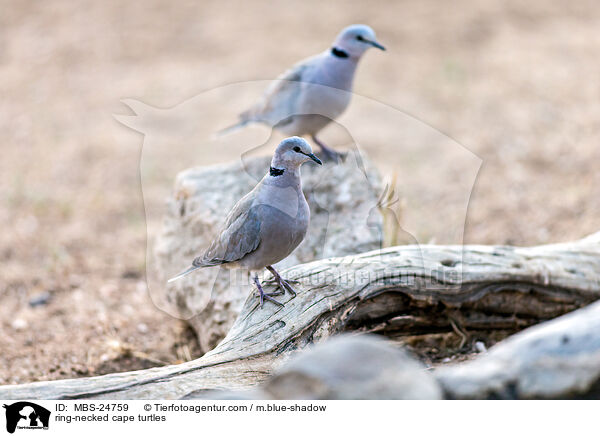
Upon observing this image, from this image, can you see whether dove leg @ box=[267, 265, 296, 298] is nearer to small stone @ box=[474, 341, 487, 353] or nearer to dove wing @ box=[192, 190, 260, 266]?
dove wing @ box=[192, 190, 260, 266]

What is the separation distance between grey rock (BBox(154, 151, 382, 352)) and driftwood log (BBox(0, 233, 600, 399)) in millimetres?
536

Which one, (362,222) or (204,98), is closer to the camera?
(362,222)

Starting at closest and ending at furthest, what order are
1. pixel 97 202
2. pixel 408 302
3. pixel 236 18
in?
pixel 408 302 < pixel 97 202 < pixel 236 18

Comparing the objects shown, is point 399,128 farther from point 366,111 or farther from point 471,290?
point 471,290

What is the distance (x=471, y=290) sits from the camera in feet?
10.9

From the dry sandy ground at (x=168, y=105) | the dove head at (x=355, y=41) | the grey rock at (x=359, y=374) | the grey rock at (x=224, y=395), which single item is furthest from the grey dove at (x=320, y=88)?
the grey rock at (x=359, y=374)

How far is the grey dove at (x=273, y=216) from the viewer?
2775mm

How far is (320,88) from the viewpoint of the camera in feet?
12.5

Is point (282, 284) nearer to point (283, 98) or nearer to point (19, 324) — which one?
point (283, 98)

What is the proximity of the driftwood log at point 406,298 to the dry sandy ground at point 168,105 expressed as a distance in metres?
1.11

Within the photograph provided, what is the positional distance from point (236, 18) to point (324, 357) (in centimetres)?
886

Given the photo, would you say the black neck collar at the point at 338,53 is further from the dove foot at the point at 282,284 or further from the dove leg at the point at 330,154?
the dove foot at the point at 282,284
